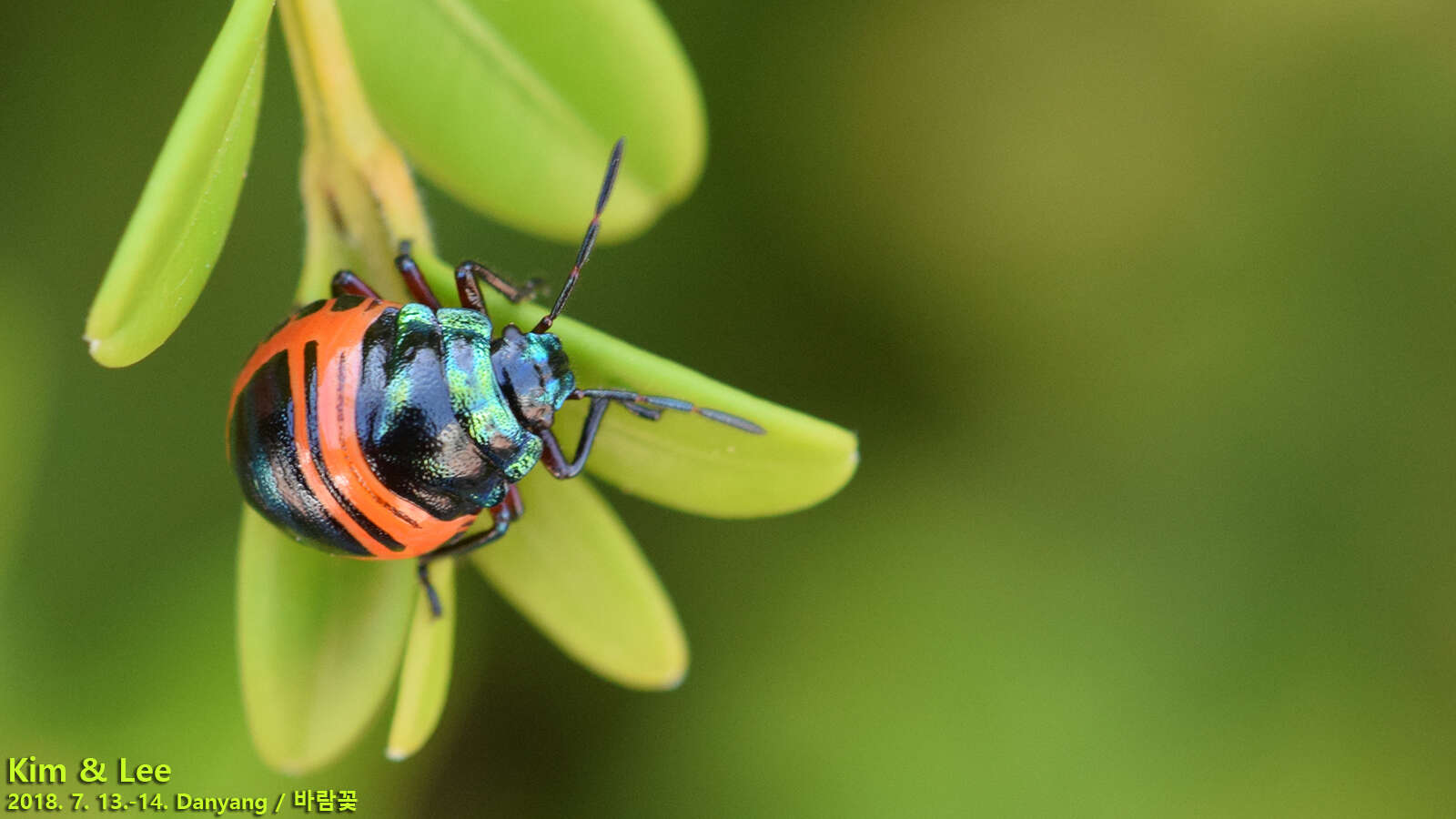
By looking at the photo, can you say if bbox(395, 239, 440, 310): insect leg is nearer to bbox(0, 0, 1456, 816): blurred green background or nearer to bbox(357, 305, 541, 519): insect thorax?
bbox(357, 305, 541, 519): insect thorax

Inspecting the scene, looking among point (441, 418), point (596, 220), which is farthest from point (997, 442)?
point (441, 418)

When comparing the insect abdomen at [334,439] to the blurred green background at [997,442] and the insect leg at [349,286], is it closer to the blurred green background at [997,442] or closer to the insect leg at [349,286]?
the insect leg at [349,286]

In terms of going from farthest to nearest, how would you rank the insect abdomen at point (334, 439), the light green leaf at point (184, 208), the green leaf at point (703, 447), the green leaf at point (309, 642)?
the insect abdomen at point (334, 439) → the green leaf at point (309, 642) → the green leaf at point (703, 447) → the light green leaf at point (184, 208)

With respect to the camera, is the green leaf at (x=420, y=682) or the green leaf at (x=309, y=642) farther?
the green leaf at (x=309, y=642)

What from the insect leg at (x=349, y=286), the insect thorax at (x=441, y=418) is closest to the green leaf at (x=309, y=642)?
the insect thorax at (x=441, y=418)

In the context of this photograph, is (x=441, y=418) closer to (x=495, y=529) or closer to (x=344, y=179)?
(x=495, y=529)

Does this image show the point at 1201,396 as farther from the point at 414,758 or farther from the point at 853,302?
the point at 414,758

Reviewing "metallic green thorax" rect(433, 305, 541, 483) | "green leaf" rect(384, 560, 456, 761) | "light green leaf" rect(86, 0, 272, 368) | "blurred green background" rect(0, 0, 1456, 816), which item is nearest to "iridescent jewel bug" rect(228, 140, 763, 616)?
"metallic green thorax" rect(433, 305, 541, 483)
